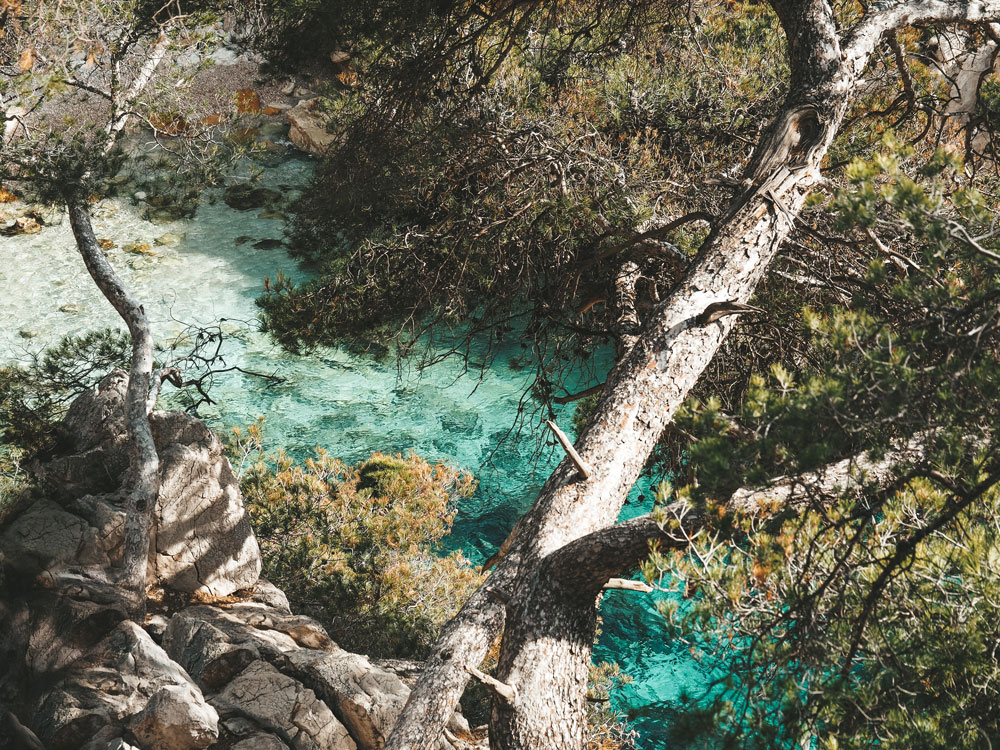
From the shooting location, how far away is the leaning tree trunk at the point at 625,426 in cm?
297

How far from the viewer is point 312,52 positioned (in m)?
5.29

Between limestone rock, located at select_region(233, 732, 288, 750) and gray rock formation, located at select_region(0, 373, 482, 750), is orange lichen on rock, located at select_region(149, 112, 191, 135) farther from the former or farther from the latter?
limestone rock, located at select_region(233, 732, 288, 750)

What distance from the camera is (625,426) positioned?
3504 millimetres

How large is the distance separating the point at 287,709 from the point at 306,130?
44.9ft

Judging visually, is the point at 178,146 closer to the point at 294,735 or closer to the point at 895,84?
the point at 294,735

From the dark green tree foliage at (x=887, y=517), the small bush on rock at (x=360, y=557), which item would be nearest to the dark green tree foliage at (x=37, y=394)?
the small bush on rock at (x=360, y=557)

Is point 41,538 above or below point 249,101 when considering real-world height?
below

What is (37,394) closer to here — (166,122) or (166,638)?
(166,122)

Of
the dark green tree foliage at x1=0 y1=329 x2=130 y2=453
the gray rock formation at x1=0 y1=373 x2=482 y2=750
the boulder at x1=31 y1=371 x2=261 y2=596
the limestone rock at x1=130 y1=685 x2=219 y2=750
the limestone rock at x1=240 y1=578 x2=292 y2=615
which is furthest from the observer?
the limestone rock at x1=240 y1=578 x2=292 y2=615

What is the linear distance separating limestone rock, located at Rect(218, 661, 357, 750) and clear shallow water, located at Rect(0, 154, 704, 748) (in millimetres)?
3387

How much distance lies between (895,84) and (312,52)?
15.8 ft

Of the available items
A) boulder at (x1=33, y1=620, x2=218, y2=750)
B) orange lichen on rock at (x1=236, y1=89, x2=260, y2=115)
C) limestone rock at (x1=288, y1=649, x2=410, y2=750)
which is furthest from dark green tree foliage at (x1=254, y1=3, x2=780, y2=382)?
orange lichen on rock at (x1=236, y1=89, x2=260, y2=115)

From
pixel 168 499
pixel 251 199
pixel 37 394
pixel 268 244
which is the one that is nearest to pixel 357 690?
pixel 168 499

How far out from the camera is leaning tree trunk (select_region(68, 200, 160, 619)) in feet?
17.4
